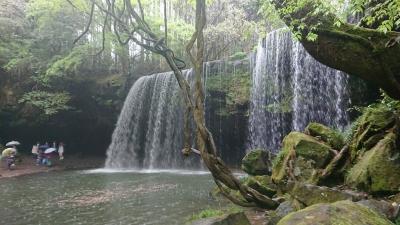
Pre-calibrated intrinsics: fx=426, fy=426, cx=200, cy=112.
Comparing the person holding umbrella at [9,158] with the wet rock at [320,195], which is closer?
the wet rock at [320,195]

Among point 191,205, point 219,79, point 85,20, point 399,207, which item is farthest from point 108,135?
point 399,207

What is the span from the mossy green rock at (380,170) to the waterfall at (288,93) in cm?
714

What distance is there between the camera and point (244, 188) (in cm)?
729

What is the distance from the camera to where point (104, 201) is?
36.1 feet

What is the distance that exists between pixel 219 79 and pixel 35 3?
1274 centimetres

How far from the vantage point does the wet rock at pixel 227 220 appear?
5754 mm

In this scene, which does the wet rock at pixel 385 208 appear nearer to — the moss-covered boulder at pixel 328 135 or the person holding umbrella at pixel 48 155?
the moss-covered boulder at pixel 328 135

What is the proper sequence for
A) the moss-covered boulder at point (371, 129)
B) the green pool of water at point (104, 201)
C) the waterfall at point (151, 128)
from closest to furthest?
the moss-covered boulder at point (371, 129), the green pool of water at point (104, 201), the waterfall at point (151, 128)

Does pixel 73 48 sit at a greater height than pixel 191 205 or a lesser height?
greater

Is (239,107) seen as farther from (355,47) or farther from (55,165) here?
(355,47)

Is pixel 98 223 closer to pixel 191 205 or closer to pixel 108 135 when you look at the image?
pixel 191 205

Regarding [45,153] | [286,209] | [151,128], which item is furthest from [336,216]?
[45,153]

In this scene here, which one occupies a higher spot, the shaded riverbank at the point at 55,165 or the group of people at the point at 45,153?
the group of people at the point at 45,153

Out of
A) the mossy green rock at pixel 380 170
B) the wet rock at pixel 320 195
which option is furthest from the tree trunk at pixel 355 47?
the wet rock at pixel 320 195
